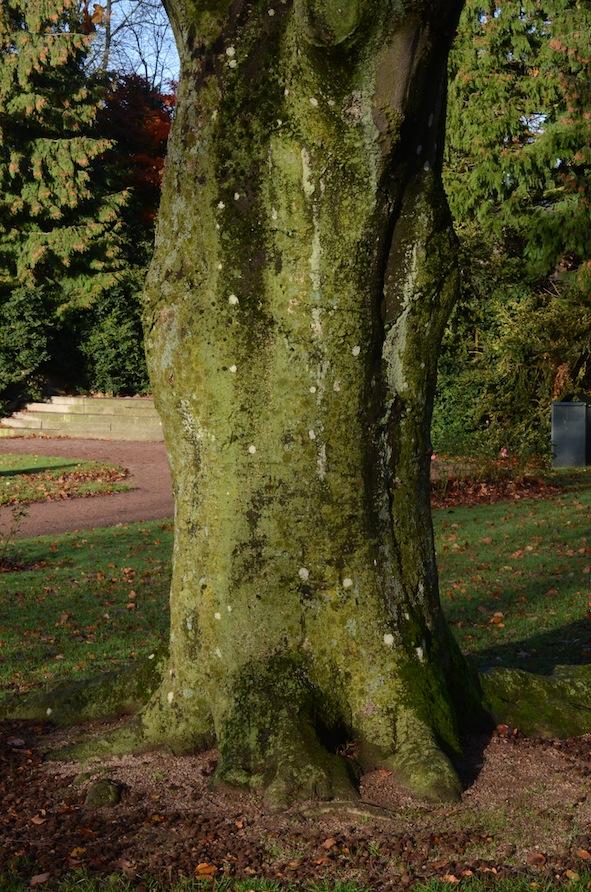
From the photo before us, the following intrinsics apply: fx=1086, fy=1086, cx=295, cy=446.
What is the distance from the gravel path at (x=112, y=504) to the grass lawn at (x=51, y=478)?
1.08ft

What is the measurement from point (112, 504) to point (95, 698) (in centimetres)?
1154

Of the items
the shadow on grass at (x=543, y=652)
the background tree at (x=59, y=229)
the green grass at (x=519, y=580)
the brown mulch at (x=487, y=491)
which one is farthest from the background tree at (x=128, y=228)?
the shadow on grass at (x=543, y=652)

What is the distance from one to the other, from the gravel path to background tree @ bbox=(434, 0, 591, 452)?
6009mm

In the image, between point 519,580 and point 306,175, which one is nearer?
point 306,175

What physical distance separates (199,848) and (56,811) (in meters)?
0.75

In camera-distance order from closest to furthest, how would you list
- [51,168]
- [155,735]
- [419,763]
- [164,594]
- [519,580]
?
[419,763]
[155,735]
[164,594]
[519,580]
[51,168]

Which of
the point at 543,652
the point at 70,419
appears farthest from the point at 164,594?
the point at 70,419

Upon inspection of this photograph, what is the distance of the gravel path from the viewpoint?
15.0 m

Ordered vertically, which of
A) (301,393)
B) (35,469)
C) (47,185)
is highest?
(47,185)

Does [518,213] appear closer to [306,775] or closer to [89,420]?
[89,420]

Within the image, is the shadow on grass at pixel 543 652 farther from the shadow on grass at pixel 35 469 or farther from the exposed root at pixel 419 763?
the shadow on grass at pixel 35 469

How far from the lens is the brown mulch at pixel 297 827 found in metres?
3.90

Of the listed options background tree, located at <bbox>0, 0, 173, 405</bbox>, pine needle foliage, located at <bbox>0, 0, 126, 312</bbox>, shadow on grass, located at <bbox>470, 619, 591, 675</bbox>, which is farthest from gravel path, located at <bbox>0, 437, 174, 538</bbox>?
pine needle foliage, located at <bbox>0, 0, 126, 312</bbox>

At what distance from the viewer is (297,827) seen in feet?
13.7
